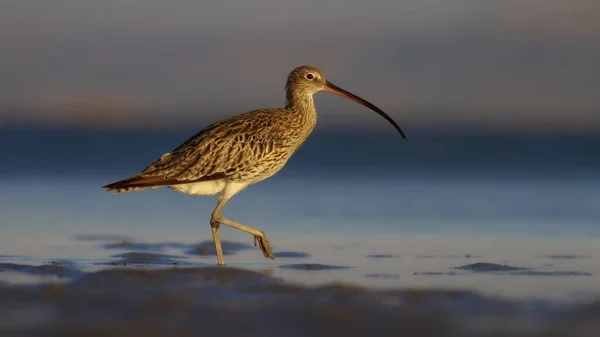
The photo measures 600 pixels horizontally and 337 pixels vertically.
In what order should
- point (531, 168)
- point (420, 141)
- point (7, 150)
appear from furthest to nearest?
point (420, 141), point (7, 150), point (531, 168)

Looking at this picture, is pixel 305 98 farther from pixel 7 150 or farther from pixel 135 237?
pixel 7 150

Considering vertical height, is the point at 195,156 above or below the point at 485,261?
above

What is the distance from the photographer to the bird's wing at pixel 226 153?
1393 centimetres

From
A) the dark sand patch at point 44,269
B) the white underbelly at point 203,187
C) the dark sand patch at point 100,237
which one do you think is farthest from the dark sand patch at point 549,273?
the dark sand patch at point 100,237

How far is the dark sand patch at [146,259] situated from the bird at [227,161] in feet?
1.64

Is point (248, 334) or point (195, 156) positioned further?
point (195, 156)

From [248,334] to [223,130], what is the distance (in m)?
5.44

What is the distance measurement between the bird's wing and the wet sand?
0.92 metres

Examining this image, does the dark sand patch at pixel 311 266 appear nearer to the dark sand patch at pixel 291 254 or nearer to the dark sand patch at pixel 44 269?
the dark sand patch at pixel 291 254

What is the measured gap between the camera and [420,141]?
3172cm

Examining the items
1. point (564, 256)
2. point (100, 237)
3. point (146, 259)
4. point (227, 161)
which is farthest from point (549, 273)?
point (100, 237)

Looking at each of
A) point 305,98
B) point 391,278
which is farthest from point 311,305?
point 305,98

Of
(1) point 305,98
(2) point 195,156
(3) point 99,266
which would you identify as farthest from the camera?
(1) point 305,98

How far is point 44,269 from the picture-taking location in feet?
39.8
